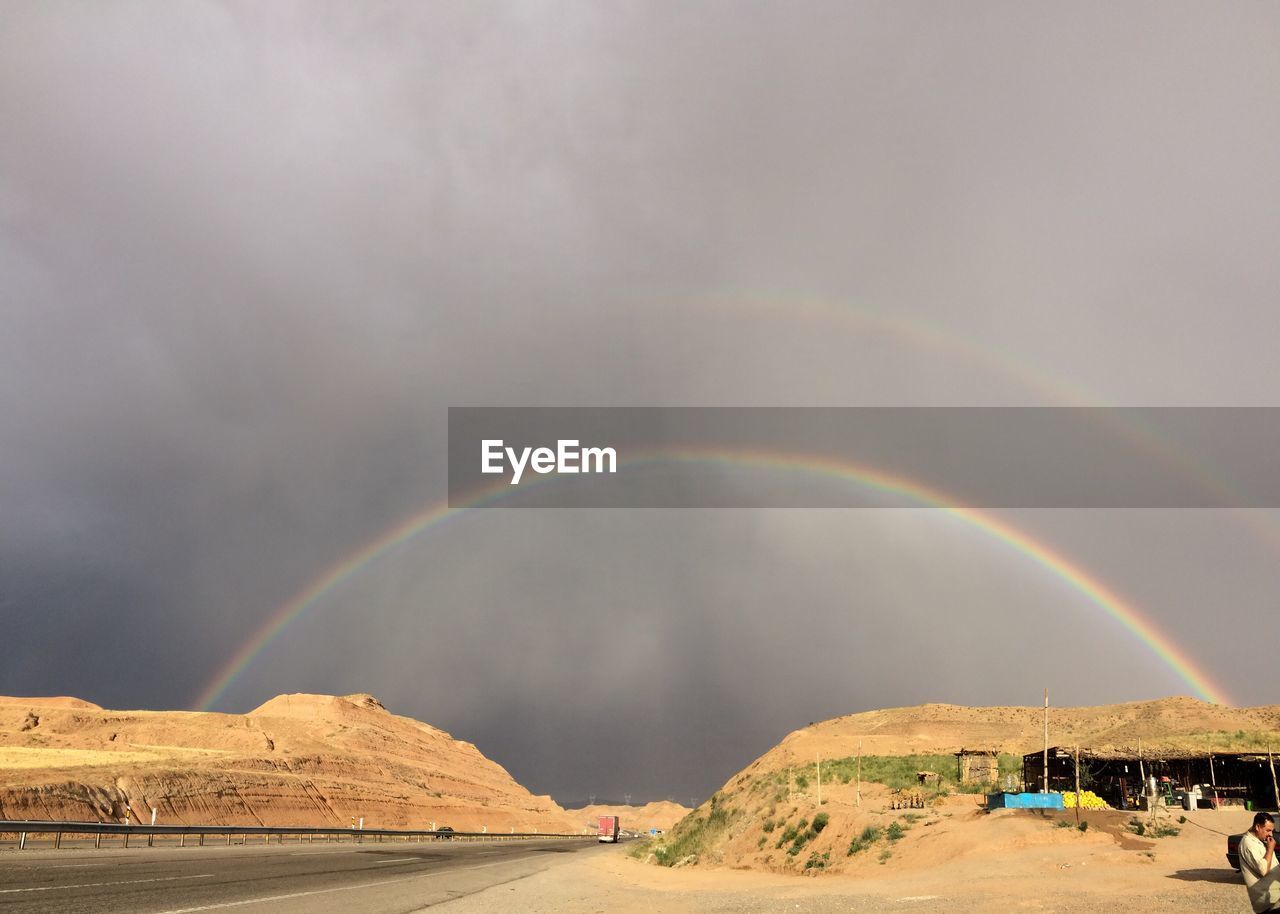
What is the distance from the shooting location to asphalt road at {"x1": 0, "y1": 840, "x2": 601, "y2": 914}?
18562mm

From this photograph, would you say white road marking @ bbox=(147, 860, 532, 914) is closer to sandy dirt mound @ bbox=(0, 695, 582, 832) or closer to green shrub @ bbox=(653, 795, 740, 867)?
green shrub @ bbox=(653, 795, 740, 867)

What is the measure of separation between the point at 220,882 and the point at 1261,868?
78.5ft

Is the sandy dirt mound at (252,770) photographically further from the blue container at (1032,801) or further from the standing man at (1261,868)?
the standing man at (1261,868)

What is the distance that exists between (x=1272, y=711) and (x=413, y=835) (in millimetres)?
114385

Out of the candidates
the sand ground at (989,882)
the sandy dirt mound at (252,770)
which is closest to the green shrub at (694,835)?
the sand ground at (989,882)

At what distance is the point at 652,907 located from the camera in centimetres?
2417

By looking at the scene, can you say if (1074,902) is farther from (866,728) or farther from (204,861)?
(866,728)

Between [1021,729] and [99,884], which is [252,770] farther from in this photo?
[1021,729]

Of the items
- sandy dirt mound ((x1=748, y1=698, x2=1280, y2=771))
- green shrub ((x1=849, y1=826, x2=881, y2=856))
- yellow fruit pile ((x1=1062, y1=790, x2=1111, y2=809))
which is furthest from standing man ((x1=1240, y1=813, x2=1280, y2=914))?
sandy dirt mound ((x1=748, y1=698, x2=1280, y2=771))

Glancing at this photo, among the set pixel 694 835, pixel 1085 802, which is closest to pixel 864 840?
pixel 1085 802

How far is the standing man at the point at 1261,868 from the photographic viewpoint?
35.6 ft

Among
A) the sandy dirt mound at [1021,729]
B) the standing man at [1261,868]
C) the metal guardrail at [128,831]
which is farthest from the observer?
the sandy dirt mound at [1021,729]

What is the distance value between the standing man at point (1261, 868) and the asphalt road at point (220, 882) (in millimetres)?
16795

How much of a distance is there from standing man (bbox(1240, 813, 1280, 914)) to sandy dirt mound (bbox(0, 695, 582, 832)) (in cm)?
7654
